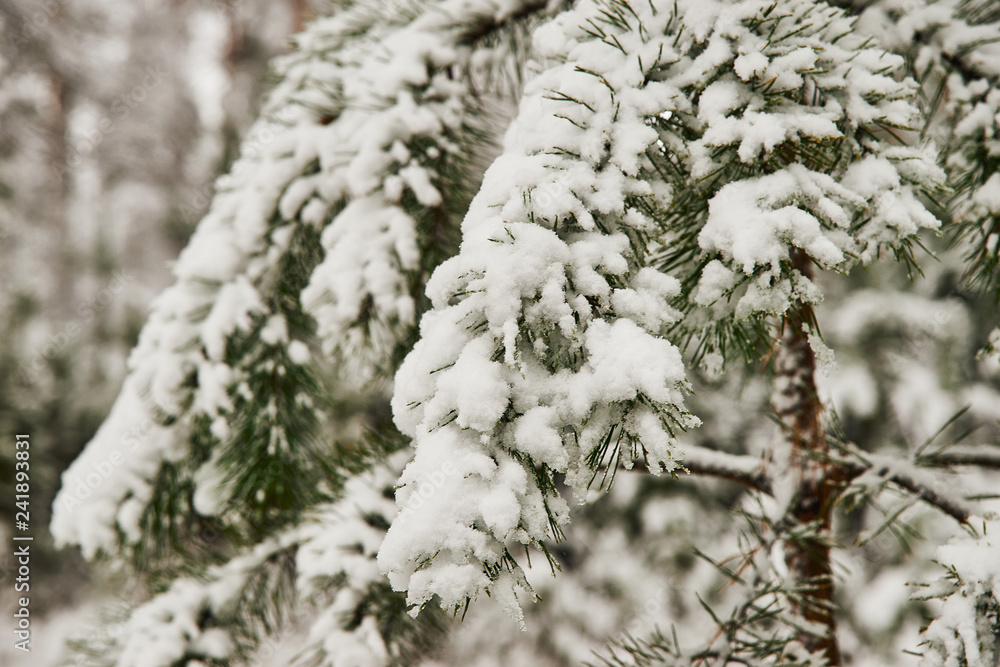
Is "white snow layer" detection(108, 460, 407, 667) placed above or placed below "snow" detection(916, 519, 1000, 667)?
below

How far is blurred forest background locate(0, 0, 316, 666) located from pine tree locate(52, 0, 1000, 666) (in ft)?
12.3

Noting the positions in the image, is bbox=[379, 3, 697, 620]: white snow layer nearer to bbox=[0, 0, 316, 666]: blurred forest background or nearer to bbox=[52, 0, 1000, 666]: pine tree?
bbox=[52, 0, 1000, 666]: pine tree

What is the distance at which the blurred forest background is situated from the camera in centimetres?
461

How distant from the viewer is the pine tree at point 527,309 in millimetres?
482

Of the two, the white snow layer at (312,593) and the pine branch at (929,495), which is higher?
the pine branch at (929,495)

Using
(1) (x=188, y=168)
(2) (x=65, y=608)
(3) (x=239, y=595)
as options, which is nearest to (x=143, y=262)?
(1) (x=188, y=168)

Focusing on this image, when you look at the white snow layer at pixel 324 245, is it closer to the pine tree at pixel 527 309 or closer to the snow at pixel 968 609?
the pine tree at pixel 527 309

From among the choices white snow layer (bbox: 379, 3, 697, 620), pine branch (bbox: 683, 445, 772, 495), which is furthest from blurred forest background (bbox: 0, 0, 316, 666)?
white snow layer (bbox: 379, 3, 697, 620)

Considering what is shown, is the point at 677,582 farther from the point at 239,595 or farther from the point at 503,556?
the point at 503,556

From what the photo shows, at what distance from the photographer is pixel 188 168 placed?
22.2ft

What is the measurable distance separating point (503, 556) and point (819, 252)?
38 centimetres

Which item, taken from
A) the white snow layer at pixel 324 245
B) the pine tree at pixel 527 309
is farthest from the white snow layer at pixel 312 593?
the white snow layer at pixel 324 245

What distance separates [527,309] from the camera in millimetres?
496

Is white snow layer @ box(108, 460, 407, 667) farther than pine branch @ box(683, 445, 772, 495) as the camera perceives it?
No
